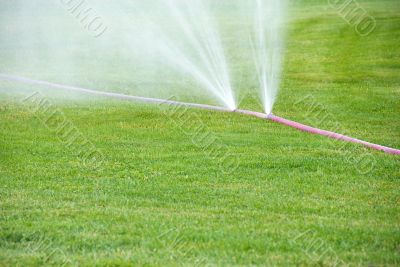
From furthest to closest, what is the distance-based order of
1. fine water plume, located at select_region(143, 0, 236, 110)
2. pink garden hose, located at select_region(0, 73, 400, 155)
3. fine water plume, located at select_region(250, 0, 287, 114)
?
fine water plume, located at select_region(250, 0, 287, 114), fine water plume, located at select_region(143, 0, 236, 110), pink garden hose, located at select_region(0, 73, 400, 155)

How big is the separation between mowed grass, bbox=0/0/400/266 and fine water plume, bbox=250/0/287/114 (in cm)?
83

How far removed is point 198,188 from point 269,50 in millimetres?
16161

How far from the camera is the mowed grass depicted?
234 inches

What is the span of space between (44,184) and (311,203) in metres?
3.18

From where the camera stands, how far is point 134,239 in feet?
20.2

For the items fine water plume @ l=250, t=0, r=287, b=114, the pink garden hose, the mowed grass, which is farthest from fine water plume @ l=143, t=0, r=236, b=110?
the mowed grass

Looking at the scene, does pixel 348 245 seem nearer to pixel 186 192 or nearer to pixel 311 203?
pixel 311 203

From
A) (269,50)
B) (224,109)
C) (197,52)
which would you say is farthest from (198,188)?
(269,50)

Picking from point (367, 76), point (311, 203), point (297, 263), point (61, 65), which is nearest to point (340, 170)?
point (311, 203)

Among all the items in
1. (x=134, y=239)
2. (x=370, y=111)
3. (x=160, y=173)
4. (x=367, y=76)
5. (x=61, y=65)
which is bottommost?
(x=367, y=76)

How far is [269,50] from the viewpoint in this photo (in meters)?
23.5

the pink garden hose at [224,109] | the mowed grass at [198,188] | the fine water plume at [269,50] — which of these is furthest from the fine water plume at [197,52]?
the mowed grass at [198,188]

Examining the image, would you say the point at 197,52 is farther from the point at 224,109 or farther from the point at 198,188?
the point at 198,188

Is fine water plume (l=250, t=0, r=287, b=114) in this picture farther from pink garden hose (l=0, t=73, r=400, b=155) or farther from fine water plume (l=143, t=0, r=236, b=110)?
fine water plume (l=143, t=0, r=236, b=110)
